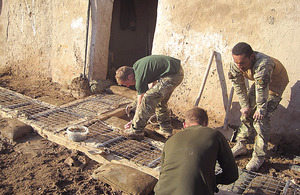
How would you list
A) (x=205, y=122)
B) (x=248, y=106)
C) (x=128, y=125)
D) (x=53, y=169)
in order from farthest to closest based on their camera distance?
(x=128, y=125) → (x=248, y=106) → (x=53, y=169) → (x=205, y=122)

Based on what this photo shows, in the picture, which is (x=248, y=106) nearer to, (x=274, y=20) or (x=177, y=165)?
(x=274, y=20)

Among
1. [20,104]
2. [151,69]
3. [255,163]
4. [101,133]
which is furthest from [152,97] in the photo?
[20,104]

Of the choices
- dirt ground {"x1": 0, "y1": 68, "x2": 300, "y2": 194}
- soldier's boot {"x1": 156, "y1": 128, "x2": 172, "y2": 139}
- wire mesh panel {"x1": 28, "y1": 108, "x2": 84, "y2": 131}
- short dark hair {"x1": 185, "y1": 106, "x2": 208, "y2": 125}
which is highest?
short dark hair {"x1": 185, "y1": 106, "x2": 208, "y2": 125}

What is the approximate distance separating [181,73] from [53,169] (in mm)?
2183

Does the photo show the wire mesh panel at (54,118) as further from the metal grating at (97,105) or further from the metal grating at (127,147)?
the metal grating at (127,147)

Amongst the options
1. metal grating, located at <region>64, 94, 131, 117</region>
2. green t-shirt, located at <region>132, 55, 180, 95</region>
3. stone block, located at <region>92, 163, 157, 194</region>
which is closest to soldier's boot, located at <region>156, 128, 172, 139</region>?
green t-shirt, located at <region>132, 55, 180, 95</region>

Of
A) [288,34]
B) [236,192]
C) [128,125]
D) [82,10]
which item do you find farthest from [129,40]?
[236,192]

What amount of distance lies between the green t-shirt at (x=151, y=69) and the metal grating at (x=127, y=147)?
75 centimetres

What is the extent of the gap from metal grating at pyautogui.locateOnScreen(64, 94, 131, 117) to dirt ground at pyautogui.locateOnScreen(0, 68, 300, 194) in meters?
0.99

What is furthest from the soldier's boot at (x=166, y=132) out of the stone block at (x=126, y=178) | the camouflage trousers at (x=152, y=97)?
the stone block at (x=126, y=178)

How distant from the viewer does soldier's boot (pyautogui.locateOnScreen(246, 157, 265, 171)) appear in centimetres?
341

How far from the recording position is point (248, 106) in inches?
144

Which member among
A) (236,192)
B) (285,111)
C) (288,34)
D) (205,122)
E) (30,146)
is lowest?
(30,146)

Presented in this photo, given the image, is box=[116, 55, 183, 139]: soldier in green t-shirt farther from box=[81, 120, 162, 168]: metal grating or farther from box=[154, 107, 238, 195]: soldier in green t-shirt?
box=[154, 107, 238, 195]: soldier in green t-shirt
